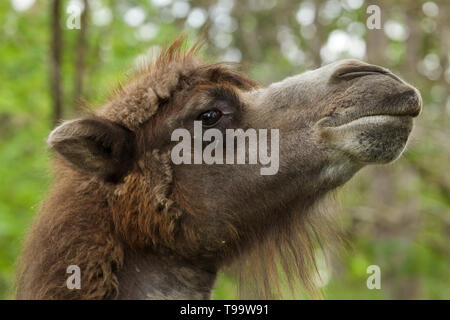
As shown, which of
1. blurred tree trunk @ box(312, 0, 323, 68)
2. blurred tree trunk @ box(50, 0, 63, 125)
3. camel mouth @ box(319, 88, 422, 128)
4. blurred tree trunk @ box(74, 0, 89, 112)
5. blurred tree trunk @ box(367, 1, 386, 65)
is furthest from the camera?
blurred tree trunk @ box(312, 0, 323, 68)

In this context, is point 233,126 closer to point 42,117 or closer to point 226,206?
point 226,206

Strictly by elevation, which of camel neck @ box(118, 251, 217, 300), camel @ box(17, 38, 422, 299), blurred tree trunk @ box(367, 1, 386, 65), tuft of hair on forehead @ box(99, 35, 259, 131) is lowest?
camel neck @ box(118, 251, 217, 300)

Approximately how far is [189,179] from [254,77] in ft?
16.9

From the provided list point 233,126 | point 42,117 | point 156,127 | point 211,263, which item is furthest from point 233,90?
point 42,117

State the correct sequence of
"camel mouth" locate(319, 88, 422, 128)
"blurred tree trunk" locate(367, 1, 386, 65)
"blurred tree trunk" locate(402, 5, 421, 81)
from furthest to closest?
1. "blurred tree trunk" locate(402, 5, 421, 81)
2. "blurred tree trunk" locate(367, 1, 386, 65)
3. "camel mouth" locate(319, 88, 422, 128)

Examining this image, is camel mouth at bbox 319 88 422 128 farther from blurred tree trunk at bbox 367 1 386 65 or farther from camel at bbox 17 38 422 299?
blurred tree trunk at bbox 367 1 386 65

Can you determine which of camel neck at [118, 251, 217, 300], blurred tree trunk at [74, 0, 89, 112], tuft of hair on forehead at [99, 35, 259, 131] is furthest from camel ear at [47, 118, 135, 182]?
blurred tree trunk at [74, 0, 89, 112]

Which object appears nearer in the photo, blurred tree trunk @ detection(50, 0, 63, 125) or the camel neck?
the camel neck

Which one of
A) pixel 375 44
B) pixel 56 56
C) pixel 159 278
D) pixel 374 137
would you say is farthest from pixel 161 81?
pixel 375 44

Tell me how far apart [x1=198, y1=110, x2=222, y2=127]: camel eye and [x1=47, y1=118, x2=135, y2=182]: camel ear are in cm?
60

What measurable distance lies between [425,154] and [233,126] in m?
9.92

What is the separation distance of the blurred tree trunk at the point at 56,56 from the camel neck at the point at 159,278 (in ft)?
14.3

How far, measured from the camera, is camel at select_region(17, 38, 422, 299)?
480cm

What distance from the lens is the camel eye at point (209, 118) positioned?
5.26 meters
